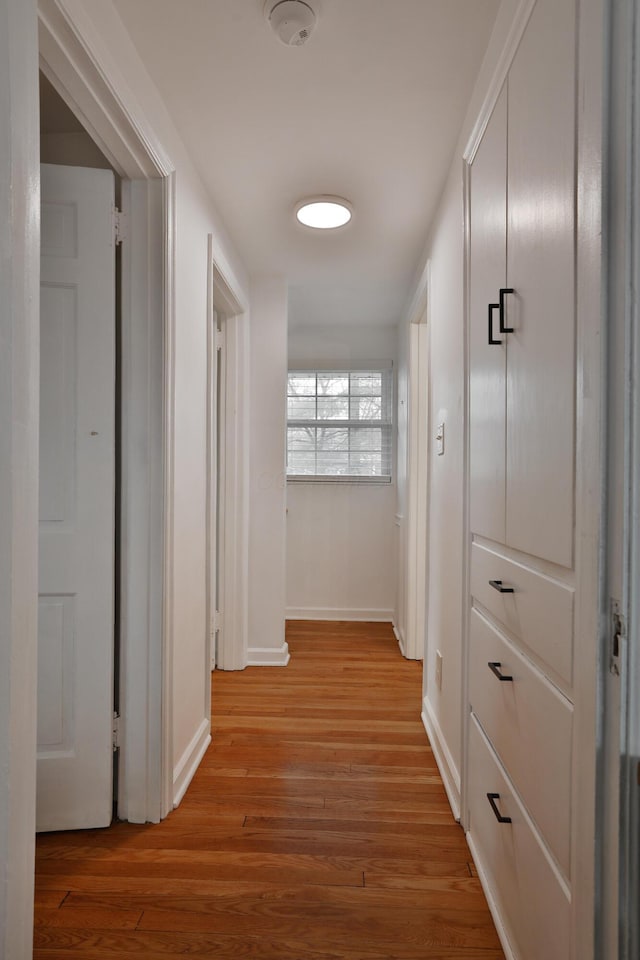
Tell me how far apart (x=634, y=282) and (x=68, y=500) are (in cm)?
166

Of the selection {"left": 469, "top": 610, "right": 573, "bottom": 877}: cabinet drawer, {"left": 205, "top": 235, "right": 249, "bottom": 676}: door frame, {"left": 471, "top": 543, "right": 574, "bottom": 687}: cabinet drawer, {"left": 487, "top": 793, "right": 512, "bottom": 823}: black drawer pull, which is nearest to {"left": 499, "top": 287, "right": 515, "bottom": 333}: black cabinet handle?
{"left": 471, "top": 543, "right": 574, "bottom": 687}: cabinet drawer

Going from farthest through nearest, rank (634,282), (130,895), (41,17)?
(130,895) → (41,17) → (634,282)

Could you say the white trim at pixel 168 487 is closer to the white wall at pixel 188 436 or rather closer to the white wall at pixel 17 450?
the white wall at pixel 188 436

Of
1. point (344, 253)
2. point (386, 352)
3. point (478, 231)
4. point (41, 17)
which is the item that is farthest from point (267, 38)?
point (386, 352)

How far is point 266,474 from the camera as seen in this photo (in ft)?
12.0

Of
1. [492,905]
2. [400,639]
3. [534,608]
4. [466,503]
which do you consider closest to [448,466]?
[466,503]

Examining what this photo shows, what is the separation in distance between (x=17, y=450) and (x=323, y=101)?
1561 mm

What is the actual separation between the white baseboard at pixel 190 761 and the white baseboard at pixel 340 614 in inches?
90.9

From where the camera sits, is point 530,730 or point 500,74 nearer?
point 530,730

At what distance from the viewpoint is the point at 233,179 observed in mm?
2441

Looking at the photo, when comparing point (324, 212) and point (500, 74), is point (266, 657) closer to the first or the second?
point (324, 212)

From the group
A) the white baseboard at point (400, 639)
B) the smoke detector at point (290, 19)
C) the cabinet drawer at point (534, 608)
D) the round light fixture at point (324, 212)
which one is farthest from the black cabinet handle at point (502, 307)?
the white baseboard at point (400, 639)

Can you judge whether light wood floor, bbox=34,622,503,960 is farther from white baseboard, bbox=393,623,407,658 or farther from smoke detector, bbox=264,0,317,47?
smoke detector, bbox=264,0,317,47

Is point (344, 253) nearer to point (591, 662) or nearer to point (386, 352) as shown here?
point (386, 352)
